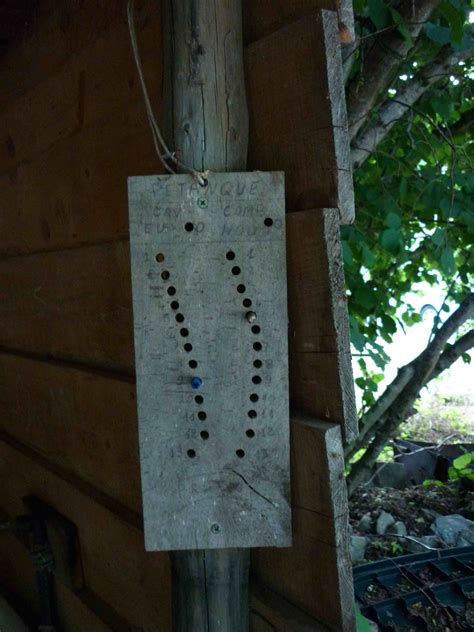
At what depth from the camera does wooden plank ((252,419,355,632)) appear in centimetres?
111

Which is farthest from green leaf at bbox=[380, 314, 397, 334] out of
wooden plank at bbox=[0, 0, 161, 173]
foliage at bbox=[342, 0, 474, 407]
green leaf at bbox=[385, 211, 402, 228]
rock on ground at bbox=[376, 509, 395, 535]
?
→ wooden plank at bbox=[0, 0, 161, 173]

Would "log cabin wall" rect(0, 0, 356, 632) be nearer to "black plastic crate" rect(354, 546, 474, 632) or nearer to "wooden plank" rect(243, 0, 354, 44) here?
"wooden plank" rect(243, 0, 354, 44)

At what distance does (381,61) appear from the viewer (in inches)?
80.4

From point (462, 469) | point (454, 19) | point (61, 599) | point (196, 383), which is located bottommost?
point (462, 469)

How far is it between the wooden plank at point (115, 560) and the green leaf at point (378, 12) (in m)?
1.45

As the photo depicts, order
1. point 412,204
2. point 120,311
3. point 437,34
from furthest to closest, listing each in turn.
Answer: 1. point 412,204
2. point 437,34
3. point 120,311

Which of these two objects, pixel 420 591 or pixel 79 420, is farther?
pixel 420 591

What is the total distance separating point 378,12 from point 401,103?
1.98 ft

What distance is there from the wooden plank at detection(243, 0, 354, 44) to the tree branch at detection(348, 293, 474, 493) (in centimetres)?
196

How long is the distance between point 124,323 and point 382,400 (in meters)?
1.76

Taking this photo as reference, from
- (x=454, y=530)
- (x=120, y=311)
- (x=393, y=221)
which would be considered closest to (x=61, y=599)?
(x=120, y=311)

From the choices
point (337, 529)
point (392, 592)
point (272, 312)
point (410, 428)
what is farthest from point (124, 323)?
point (410, 428)

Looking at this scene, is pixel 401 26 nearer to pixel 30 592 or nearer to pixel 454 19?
pixel 454 19

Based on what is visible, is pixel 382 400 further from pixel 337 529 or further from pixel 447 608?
pixel 337 529
